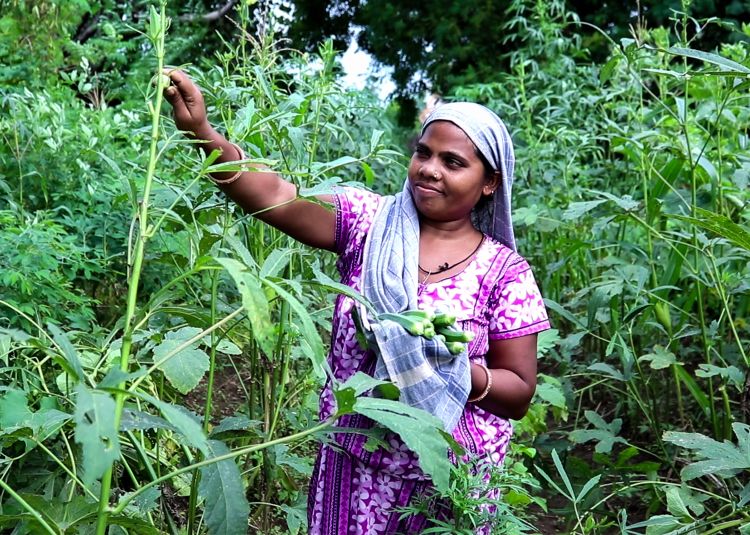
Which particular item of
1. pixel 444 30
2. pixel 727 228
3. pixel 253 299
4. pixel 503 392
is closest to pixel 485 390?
pixel 503 392

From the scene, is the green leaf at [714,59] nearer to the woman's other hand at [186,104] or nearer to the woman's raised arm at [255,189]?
the woman's raised arm at [255,189]

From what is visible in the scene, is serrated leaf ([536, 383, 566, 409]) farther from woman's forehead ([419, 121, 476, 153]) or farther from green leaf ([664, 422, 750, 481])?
woman's forehead ([419, 121, 476, 153])

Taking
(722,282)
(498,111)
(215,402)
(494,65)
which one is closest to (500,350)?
(722,282)

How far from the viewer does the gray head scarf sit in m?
2.34

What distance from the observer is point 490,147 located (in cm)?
236

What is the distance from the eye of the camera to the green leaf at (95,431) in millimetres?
1119

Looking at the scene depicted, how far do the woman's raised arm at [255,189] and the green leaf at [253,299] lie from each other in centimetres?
52

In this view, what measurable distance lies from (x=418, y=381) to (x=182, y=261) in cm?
125

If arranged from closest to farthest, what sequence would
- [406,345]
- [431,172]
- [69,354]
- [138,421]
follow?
[69,354], [138,421], [406,345], [431,172]

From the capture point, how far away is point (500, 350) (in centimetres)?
236

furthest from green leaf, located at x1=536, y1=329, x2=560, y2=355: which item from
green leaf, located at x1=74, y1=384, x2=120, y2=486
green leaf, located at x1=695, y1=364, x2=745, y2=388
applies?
green leaf, located at x1=74, y1=384, x2=120, y2=486

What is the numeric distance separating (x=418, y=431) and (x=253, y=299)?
36 centimetres

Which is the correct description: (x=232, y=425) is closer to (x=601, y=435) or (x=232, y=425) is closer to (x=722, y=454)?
(x=722, y=454)

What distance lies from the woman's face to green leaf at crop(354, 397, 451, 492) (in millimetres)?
834
